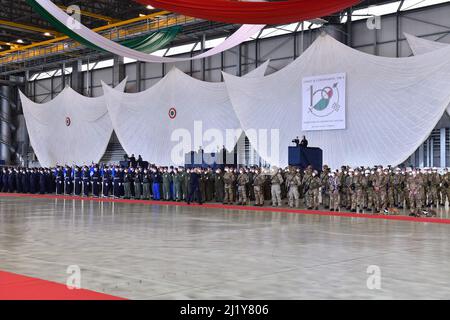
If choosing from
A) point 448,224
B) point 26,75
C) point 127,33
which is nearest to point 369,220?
point 448,224

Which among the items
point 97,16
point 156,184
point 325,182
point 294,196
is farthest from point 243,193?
point 97,16

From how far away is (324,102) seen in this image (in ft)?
63.9

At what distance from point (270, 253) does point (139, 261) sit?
5.93ft

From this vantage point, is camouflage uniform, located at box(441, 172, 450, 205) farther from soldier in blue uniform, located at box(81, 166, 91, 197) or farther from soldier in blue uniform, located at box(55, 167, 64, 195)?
soldier in blue uniform, located at box(55, 167, 64, 195)

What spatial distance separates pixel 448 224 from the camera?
1205cm

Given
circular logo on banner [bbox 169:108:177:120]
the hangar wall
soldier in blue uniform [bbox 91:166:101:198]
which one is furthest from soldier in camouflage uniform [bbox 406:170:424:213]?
soldier in blue uniform [bbox 91:166:101:198]

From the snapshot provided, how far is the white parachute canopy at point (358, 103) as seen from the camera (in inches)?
653

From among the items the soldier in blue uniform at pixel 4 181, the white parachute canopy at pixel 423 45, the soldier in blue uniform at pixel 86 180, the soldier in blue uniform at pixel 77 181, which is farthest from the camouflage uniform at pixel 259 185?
the soldier in blue uniform at pixel 4 181

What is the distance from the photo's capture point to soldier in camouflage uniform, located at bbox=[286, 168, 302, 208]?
16244mm

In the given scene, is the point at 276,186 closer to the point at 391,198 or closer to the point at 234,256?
the point at 391,198

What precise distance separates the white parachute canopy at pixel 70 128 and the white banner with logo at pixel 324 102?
9814mm

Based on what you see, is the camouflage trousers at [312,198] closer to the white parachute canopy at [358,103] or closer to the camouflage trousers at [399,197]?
the camouflage trousers at [399,197]

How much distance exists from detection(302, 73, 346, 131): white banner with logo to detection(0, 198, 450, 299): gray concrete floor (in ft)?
24.5
